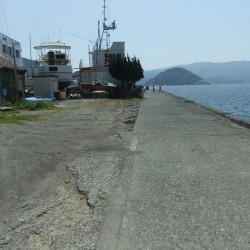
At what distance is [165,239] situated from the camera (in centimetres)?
471

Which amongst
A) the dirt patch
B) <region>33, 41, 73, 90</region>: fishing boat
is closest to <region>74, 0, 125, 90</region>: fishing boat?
<region>33, 41, 73, 90</region>: fishing boat

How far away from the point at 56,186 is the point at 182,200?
2521mm

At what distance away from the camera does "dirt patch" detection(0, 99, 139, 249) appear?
16.4 feet

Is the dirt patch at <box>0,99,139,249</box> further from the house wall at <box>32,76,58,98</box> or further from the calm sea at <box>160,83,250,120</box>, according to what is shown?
the house wall at <box>32,76,58,98</box>

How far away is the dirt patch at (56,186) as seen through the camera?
5005mm

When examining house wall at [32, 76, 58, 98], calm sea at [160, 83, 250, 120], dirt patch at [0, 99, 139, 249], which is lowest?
calm sea at [160, 83, 250, 120]

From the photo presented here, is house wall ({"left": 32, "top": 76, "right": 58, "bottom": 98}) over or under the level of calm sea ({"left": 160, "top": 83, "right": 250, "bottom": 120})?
over

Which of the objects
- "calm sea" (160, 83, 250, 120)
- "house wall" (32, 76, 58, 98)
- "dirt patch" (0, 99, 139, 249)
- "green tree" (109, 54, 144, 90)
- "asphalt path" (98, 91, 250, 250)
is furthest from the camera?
"green tree" (109, 54, 144, 90)

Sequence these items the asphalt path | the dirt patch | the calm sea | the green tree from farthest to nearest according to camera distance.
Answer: the green tree, the calm sea, the dirt patch, the asphalt path

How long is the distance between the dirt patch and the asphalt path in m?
0.29

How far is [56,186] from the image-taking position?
24.8ft

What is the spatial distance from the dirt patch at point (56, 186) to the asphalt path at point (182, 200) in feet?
0.96

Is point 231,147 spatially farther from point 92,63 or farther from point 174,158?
point 92,63

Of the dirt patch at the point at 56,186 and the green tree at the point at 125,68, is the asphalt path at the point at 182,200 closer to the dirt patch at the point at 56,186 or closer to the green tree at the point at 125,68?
the dirt patch at the point at 56,186
